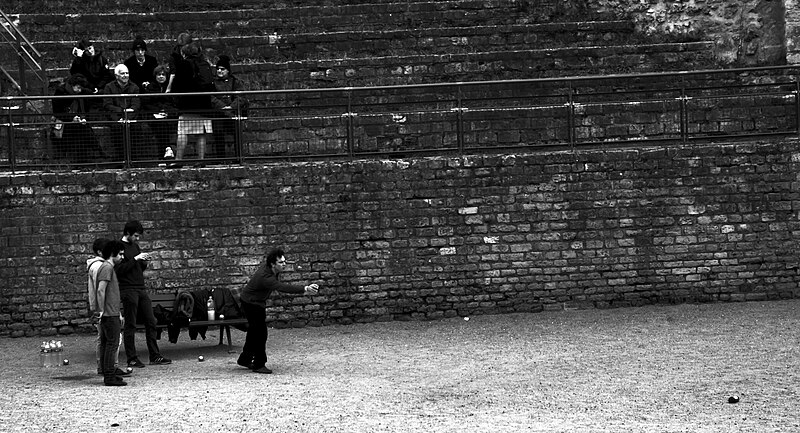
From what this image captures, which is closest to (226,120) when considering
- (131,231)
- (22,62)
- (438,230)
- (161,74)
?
(161,74)

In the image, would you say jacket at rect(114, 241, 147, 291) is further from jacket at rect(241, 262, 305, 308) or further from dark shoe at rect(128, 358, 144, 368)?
jacket at rect(241, 262, 305, 308)

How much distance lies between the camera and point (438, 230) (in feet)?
53.2

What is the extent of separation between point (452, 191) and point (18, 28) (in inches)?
320

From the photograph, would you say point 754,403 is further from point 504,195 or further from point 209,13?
point 209,13

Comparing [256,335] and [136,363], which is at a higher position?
[256,335]

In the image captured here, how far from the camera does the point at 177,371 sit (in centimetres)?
1325

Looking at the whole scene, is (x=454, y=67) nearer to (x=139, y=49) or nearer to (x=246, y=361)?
(x=139, y=49)

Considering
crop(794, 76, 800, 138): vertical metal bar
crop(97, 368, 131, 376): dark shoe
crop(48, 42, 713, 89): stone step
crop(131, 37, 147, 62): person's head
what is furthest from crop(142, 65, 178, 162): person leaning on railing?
crop(794, 76, 800, 138): vertical metal bar

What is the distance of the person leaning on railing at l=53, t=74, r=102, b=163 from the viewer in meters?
15.8

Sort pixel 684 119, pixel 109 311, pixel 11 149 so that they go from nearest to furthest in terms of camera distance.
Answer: pixel 109 311
pixel 11 149
pixel 684 119

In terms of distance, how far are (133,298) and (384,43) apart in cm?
777

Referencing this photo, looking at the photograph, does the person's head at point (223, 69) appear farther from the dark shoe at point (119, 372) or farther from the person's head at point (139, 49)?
the dark shoe at point (119, 372)

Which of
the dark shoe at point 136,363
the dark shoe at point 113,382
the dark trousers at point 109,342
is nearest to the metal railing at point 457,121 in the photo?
the dark shoe at point 136,363

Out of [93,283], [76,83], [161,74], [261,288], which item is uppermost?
[161,74]
